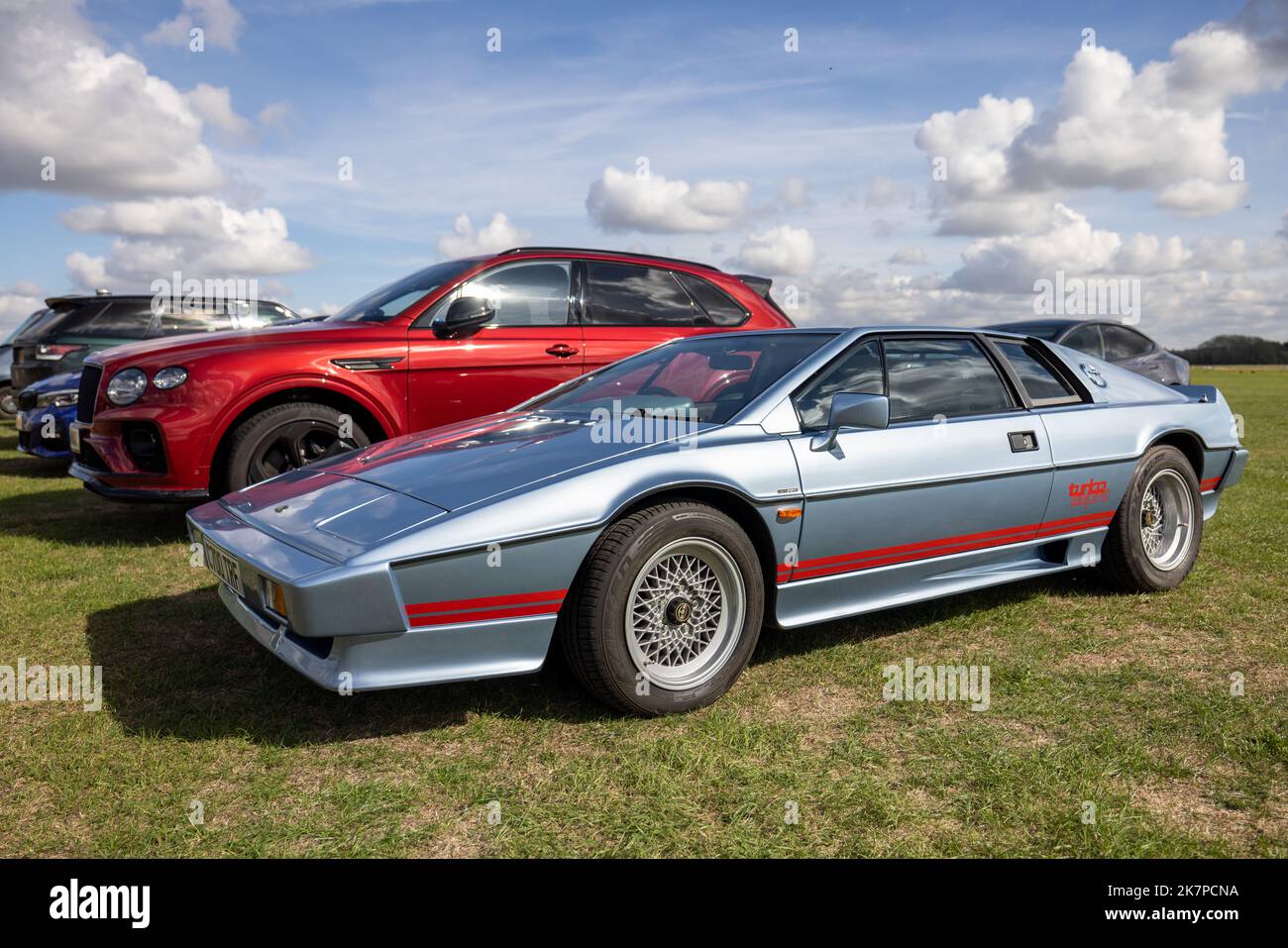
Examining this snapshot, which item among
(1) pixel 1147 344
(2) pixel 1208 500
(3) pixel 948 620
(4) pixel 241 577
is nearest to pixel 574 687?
(4) pixel 241 577

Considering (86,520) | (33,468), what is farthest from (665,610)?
(33,468)

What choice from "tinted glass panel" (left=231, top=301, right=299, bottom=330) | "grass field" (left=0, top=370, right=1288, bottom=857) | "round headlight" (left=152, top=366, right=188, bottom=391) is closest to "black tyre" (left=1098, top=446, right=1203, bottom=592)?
"grass field" (left=0, top=370, right=1288, bottom=857)

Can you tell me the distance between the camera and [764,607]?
3.24 m

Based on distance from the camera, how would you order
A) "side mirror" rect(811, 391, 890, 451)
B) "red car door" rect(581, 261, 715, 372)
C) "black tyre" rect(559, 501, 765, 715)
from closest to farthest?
"black tyre" rect(559, 501, 765, 715), "side mirror" rect(811, 391, 890, 451), "red car door" rect(581, 261, 715, 372)

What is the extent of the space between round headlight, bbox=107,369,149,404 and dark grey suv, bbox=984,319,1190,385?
27.5 ft

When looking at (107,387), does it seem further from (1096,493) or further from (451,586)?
(1096,493)

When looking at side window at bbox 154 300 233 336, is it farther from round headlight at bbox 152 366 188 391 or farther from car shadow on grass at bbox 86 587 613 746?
car shadow on grass at bbox 86 587 613 746

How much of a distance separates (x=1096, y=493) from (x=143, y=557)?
4839 mm

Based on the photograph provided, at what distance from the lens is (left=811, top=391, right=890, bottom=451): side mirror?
322cm

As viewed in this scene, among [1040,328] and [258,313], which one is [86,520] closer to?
[258,313]

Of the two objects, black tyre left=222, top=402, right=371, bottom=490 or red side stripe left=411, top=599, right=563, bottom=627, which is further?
black tyre left=222, top=402, right=371, bottom=490

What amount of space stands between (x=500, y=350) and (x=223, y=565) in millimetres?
2789

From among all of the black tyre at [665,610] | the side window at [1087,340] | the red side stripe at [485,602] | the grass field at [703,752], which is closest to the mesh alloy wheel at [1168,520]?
the grass field at [703,752]

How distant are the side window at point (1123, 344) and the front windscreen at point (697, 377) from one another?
28.0 ft
